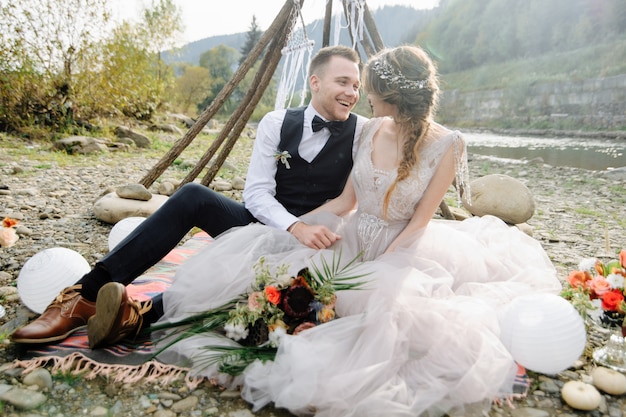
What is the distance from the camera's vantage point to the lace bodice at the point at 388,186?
2.83 metres

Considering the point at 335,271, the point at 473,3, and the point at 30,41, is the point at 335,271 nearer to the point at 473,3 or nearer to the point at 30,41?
the point at 30,41

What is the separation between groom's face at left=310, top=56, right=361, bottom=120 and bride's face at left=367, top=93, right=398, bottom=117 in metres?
0.34

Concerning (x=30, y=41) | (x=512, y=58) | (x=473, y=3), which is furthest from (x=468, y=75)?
(x=30, y=41)

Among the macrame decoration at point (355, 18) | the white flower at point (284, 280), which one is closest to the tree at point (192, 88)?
the macrame decoration at point (355, 18)

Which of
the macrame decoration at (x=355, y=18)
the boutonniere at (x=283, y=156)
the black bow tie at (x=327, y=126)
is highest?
the macrame decoration at (x=355, y=18)

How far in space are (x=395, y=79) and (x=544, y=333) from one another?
1568 millimetres

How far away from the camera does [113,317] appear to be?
2254 mm

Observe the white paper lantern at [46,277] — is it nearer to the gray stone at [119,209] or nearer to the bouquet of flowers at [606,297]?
the gray stone at [119,209]

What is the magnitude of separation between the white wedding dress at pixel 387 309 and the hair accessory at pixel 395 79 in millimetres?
364

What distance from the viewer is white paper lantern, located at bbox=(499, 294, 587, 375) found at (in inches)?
88.4

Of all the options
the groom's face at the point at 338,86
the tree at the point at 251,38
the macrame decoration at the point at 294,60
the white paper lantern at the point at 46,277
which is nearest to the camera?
the white paper lantern at the point at 46,277

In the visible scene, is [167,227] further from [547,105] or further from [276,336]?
[547,105]

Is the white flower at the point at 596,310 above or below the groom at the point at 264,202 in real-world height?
below

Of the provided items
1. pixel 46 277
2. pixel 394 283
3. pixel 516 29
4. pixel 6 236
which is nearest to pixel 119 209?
pixel 6 236
